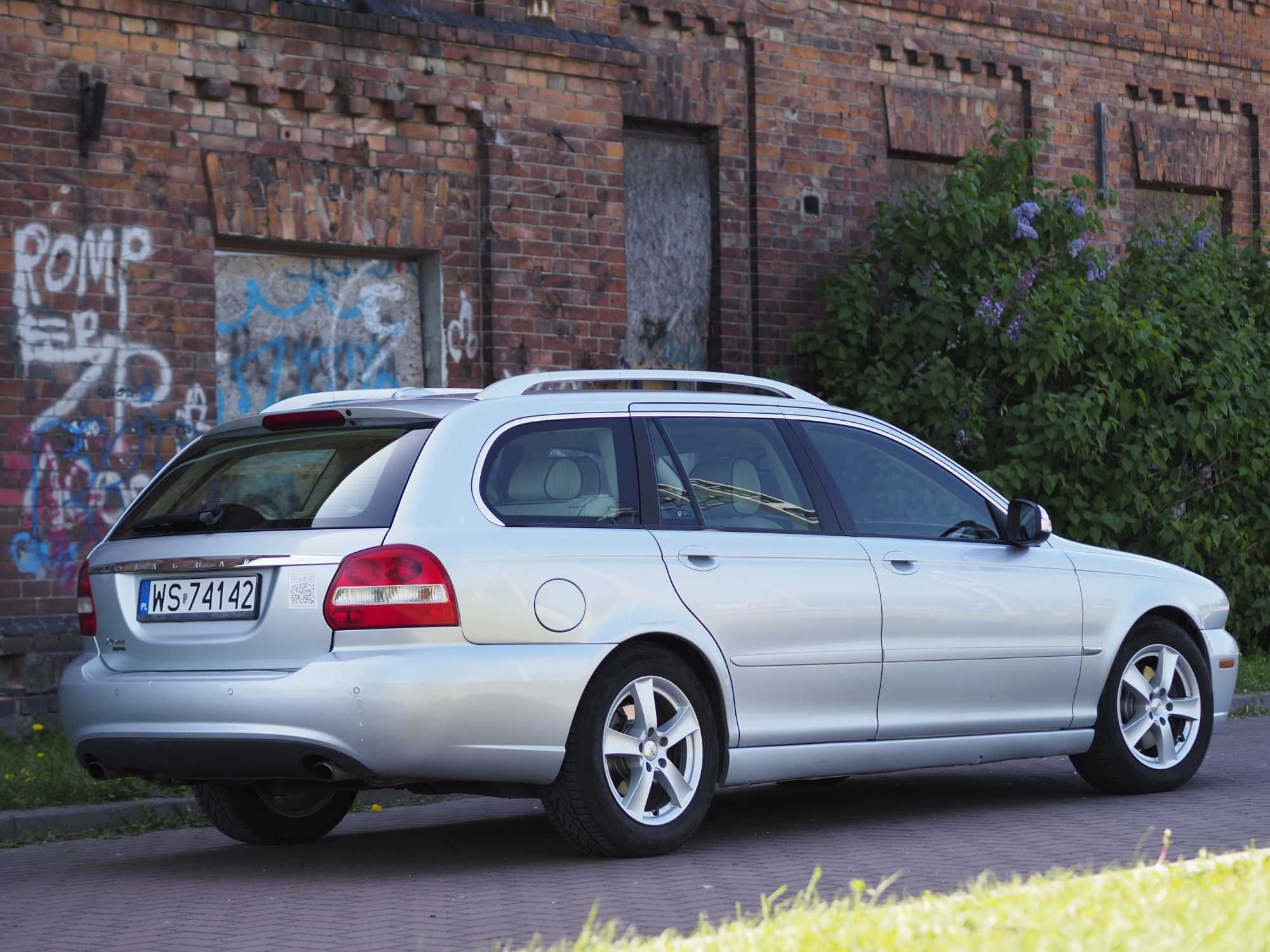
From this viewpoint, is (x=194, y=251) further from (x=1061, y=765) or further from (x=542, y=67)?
(x=1061, y=765)

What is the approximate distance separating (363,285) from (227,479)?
540 centimetres

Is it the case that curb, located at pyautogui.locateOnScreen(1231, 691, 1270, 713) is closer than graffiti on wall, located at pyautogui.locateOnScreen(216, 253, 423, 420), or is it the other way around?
graffiti on wall, located at pyautogui.locateOnScreen(216, 253, 423, 420)

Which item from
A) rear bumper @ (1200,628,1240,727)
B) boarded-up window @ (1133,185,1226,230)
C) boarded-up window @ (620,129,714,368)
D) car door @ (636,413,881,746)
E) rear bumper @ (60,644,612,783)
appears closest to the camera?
rear bumper @ (60,644,612,783)

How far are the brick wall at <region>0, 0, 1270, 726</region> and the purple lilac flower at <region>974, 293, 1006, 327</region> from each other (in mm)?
1705

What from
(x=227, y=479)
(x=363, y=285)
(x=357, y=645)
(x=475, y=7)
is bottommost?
(x=357, y=645)

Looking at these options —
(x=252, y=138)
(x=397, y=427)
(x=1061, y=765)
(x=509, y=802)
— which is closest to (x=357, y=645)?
(x=397, y=427)

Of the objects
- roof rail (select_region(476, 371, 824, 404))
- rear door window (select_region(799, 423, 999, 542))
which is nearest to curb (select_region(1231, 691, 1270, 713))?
rear door window (select_region(799, 423, 999, 542))

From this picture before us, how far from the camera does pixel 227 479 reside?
774cm

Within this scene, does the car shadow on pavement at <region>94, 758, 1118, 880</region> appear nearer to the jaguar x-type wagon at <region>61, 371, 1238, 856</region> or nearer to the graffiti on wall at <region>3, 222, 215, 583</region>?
the jaguar x-type wagon at <region>61, 371, 1238, 856</region>

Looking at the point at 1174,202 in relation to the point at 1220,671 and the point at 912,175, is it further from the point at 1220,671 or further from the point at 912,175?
the point at 1220,671

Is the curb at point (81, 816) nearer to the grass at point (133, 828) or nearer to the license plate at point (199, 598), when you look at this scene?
the grass at point (133, 828)

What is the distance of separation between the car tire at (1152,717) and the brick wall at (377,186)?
527 centimetres

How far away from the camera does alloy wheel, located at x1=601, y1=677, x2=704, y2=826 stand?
24.2 ft

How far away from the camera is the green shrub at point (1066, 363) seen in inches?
566
